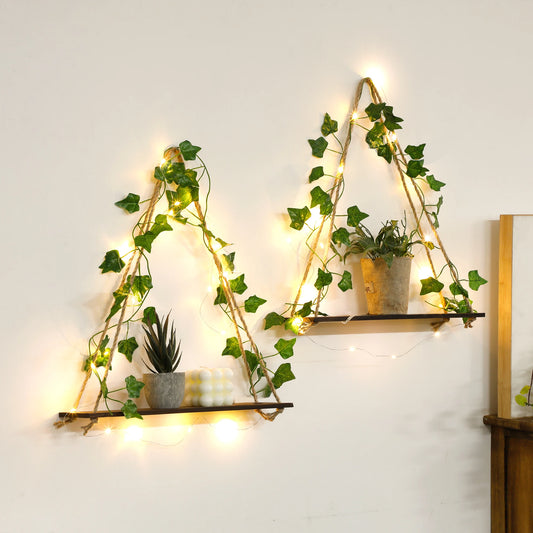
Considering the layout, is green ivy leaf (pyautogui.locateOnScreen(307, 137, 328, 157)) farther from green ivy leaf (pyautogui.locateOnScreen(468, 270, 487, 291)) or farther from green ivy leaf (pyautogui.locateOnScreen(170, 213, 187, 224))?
green ivy leaf (pyautogui.locateOnScreen(468, 270, 487, 291))

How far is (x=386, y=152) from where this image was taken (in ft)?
6.57

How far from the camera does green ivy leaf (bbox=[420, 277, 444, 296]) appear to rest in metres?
1.98

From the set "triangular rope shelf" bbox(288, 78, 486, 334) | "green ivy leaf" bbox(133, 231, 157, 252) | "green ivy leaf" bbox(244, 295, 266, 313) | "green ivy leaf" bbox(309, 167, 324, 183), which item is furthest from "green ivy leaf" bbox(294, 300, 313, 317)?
"green ivy leaf" bbox(133, 231, 157, 252)

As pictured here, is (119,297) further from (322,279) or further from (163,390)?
(322,279)

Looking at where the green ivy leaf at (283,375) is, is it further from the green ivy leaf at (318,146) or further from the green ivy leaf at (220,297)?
the green ivy leaf at (318,146)

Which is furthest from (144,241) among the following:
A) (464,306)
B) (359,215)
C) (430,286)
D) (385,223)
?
(464,306)

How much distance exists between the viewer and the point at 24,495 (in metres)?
1.63

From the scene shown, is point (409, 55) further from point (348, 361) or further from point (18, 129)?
point (18, 129)

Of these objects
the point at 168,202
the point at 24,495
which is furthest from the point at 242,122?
the point at 24,495

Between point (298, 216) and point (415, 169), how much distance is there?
382 mm

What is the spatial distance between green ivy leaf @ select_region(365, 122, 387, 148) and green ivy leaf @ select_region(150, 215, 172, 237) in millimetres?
647

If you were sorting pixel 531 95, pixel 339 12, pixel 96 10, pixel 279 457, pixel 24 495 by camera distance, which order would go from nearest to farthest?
1. pixel 24 495
2. pixel 96 10
3. pixel 279 457
4. pixel 339 12
5. pixel 531 95

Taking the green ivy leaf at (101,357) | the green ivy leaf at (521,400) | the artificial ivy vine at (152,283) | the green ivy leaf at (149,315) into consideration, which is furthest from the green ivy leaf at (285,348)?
the green ivy leaf at (521,400)

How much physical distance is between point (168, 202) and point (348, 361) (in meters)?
0.67
